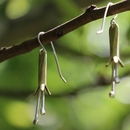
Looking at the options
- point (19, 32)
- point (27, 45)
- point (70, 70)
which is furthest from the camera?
point (70, 70)

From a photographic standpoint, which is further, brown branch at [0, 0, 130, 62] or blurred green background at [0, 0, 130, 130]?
blurred green background at [0, 0, 130, 130]

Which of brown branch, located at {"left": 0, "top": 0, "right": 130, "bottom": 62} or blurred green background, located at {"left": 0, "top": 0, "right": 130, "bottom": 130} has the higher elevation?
blurred green background, located at {"left": 0, "top": 0, "right": 130, "bottom": 130}

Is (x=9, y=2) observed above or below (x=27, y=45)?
above

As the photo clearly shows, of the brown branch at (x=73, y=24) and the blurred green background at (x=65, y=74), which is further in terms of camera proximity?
the blurred green background at (x=65, y=74)

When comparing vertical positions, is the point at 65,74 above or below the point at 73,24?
above

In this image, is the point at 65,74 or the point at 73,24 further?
the point at 65,74

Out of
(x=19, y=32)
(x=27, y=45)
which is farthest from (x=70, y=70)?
(x=27, y=45)

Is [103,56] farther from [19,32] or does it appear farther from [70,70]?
[19,32]

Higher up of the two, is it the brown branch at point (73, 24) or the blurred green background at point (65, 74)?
the blurred green background at point (65, 74)
